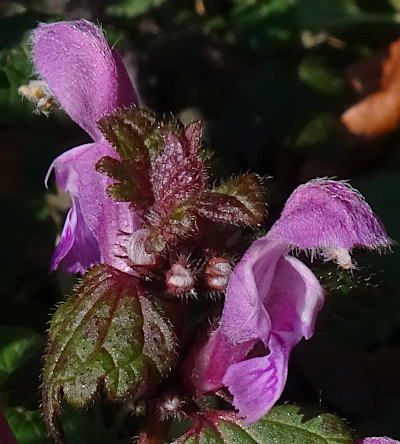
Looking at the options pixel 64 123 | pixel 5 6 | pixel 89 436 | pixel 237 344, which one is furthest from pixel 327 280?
pixel 5 6

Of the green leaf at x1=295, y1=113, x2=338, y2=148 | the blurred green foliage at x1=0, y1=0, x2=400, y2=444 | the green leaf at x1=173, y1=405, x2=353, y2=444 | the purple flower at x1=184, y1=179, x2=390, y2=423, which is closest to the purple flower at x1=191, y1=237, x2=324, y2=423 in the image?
the purple flower at x1=184, y1=179, x2=390, y2=423

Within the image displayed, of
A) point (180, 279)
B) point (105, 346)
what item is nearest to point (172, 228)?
point (180, 279)

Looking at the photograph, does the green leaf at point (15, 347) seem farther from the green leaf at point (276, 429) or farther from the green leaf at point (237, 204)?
the green leaf at point (237, 204)

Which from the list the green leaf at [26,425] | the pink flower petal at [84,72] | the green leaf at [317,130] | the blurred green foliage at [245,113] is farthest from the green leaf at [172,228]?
the green leaf at [317,130]

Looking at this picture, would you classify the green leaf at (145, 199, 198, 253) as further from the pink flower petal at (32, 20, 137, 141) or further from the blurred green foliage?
the blurred green foliage

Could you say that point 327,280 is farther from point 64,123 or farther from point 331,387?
point 64,123
